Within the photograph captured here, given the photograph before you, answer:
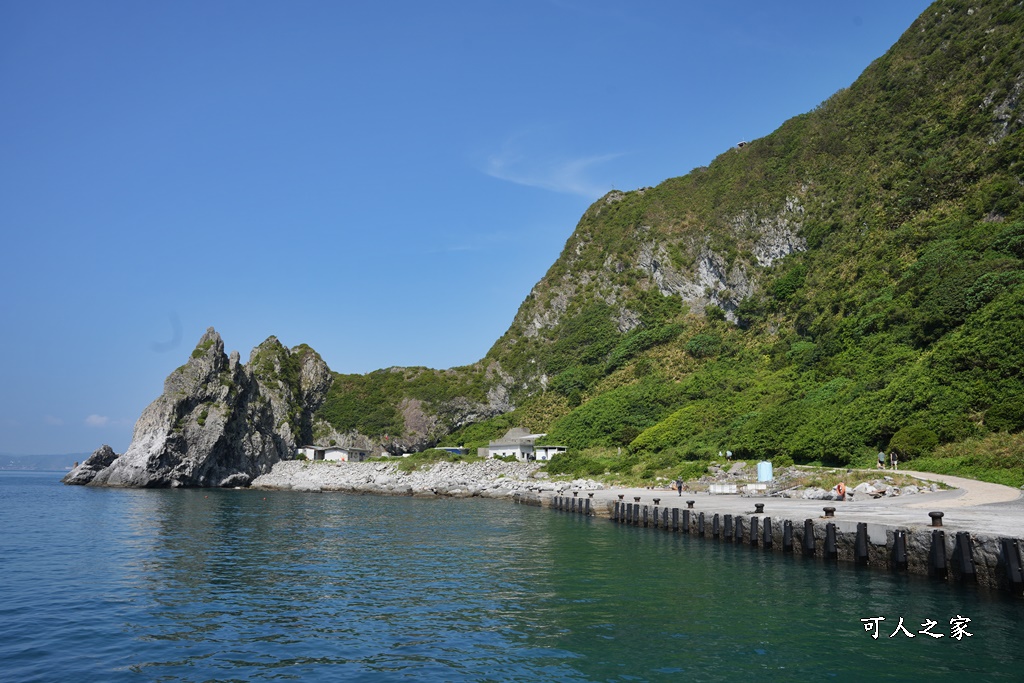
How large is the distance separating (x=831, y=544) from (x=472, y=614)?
14844 mm

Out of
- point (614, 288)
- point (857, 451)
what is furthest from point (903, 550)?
point (614, 288)

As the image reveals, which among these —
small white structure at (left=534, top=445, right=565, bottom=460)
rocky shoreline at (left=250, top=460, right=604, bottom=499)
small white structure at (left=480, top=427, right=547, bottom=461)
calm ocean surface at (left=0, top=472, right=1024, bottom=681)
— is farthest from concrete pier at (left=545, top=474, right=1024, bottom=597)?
small white structure at (left=480, top=427, right=547, bottom=461)

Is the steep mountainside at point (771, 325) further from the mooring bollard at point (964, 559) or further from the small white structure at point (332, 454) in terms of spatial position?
the mooring bollard at point (964, 559)

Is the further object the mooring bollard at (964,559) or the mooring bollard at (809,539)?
→ the mooring bollard at (809,539)

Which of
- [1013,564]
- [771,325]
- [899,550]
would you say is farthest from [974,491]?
[771,325]

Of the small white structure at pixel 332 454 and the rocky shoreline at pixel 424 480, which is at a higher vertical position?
the small white structure at pixel 332 454

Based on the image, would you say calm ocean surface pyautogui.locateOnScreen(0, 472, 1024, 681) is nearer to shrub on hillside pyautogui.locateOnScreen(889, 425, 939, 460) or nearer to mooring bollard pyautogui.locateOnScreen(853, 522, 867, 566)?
mooring bollard pyautogui.locateOnScreen(853, 522, 867, 566)

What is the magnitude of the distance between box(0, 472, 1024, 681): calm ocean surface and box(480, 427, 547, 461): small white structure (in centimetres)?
5655

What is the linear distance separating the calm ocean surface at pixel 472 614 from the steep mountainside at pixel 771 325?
23725 mm

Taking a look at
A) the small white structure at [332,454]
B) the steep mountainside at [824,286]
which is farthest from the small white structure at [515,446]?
the small white structure at [332,454]

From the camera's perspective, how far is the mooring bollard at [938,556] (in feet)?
69.5

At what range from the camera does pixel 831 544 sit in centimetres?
2591

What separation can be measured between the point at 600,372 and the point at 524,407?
51.4 feet

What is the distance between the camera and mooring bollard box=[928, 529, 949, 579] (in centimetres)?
2117
